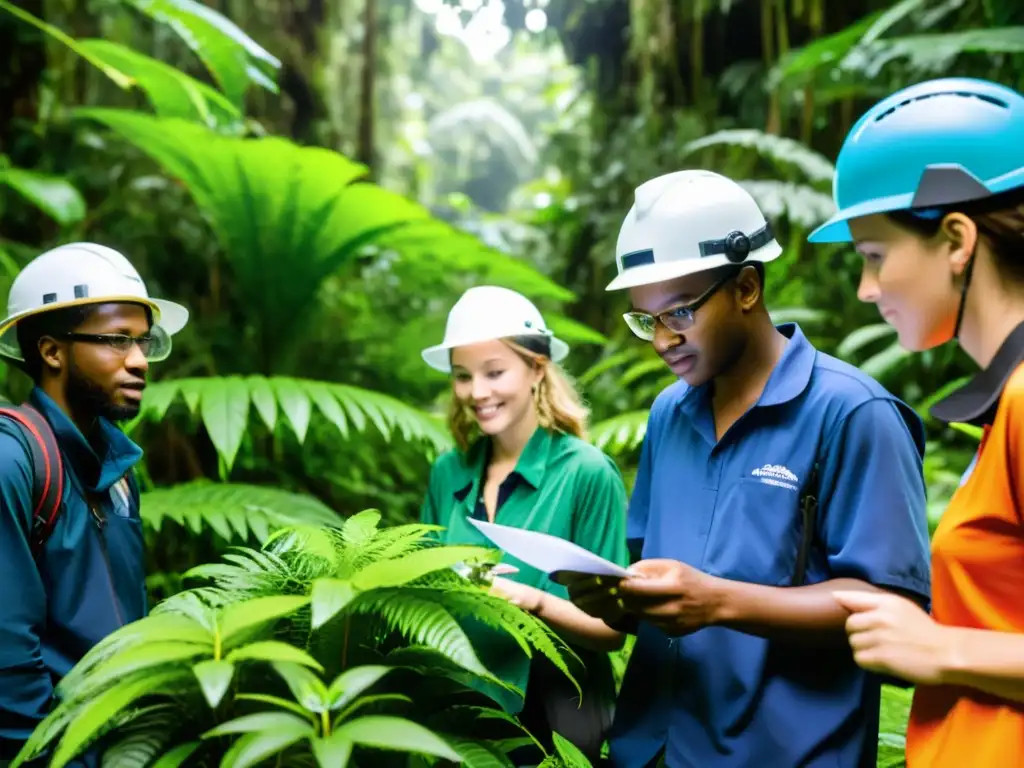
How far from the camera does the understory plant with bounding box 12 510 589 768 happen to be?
1250mm

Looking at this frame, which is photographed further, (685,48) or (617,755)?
(685,48)

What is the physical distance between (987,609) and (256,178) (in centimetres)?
382

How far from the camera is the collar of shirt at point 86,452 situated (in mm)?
1938

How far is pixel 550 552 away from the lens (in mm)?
1422

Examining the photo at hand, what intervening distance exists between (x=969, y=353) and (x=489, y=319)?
1.45 meters

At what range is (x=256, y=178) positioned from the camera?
412 centimetres

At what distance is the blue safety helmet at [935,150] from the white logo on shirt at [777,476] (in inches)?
19.4

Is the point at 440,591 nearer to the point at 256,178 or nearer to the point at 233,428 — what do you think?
the point at 233,428

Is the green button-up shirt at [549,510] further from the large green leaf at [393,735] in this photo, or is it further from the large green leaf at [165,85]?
the large green leaf at [165,85]

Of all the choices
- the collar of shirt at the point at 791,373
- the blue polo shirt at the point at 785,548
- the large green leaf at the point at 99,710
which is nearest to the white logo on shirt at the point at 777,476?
the blue polo shirt at the point at 785,548

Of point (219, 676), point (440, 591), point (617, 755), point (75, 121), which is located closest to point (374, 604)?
point (440, 591)

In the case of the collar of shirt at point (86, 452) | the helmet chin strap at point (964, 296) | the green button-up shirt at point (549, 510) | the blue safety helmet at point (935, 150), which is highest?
the blue safety helmet at point (935, 150)

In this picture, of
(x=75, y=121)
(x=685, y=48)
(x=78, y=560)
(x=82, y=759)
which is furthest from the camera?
(x=685, y=48)

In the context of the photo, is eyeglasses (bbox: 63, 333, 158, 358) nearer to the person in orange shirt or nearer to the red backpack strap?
the red backpack strap
